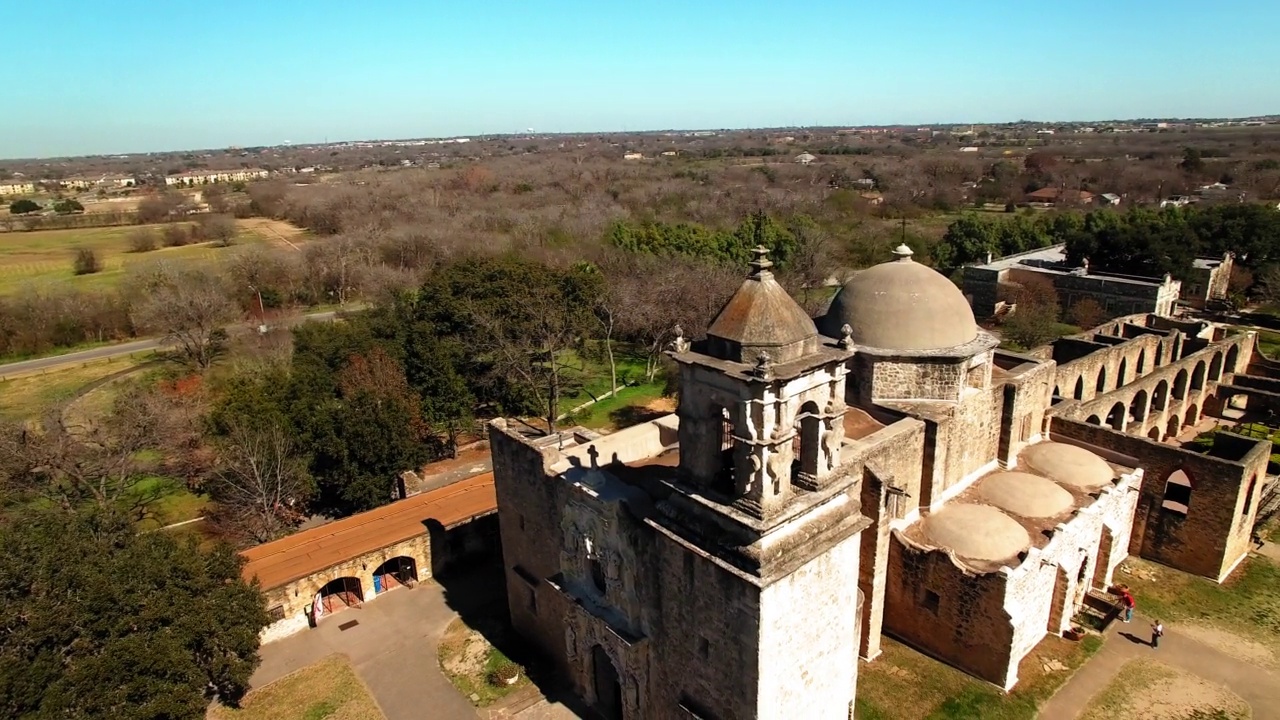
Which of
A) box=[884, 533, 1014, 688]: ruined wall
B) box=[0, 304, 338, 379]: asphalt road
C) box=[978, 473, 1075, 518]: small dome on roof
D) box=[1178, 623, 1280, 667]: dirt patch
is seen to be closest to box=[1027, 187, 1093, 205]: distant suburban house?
box=[1178, 623, 1280, 667]: dirt patch

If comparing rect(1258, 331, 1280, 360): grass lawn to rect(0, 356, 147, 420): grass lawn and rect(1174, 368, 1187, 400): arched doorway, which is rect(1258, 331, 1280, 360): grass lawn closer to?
rect(1174, 368, 1187, 400): arched doorway

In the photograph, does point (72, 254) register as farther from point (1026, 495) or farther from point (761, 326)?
point (1026, 495)

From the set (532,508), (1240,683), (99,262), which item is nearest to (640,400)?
(532,508)

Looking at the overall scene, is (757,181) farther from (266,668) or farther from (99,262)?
(266,668)

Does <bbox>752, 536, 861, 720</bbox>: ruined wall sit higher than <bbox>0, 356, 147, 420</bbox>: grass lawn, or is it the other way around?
<bbox>752, 536, 861, 720</bbox>: ruined wall

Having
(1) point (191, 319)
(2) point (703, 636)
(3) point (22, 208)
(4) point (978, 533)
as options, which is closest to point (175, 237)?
(3) point (22, 208)
